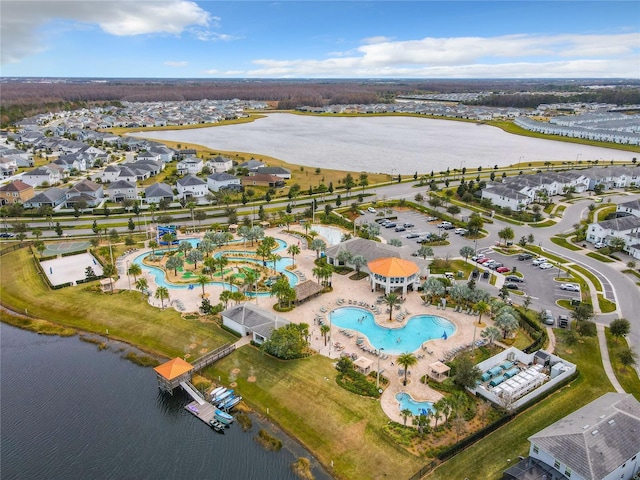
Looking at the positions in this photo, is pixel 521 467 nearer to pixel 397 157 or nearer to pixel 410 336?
pixel 410 336

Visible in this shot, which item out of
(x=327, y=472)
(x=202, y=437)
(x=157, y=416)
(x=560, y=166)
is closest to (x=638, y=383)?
(x=327, y=472)

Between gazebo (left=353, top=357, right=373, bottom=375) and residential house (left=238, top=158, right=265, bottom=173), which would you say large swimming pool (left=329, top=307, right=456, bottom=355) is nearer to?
gazebo (left=353, top=357, right=373, bottom=375)

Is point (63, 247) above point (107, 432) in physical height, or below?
above

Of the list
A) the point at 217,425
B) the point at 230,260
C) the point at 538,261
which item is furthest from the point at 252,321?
the point at 538,261

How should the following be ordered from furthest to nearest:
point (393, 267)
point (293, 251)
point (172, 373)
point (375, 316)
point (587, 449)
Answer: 1. point (293, 251)
2. point (393, 267)
3. point (375, 316)
4. point (172, 373)
5. point (587, 449)

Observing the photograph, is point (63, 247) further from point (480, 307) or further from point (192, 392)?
point (480, 307)

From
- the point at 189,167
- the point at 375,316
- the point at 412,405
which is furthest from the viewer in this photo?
the point at 189,167

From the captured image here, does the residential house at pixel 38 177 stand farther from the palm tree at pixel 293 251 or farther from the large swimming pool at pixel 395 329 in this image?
the large swimming pool at pixel 395 329
